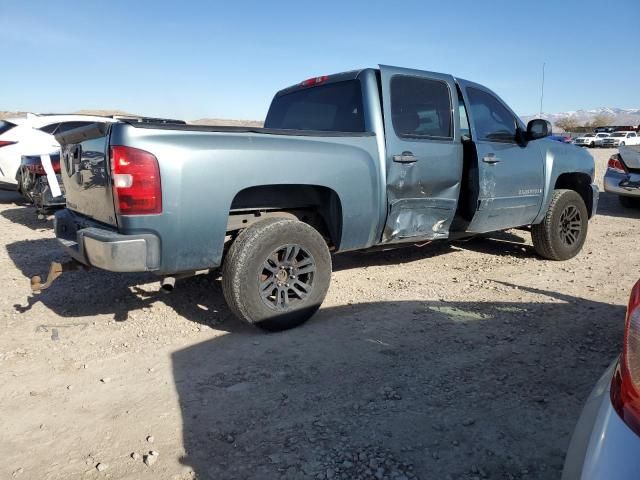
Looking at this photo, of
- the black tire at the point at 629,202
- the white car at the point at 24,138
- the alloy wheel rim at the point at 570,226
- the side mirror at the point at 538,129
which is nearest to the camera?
the side mirror at the point at 538,129

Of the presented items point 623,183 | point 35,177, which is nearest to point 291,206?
point 35,177

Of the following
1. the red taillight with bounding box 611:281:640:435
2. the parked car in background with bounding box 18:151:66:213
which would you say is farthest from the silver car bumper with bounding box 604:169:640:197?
the parked car in background with bounding box 18:151:66:213

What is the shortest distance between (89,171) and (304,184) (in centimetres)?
148

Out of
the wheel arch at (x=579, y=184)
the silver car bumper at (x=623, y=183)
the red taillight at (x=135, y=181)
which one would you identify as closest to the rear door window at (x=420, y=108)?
the red taillight at (x=135, y=181)

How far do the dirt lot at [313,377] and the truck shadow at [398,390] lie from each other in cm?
1

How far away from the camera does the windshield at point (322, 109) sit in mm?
4273

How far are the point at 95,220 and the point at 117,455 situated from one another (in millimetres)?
1734

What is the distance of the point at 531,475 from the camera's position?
217 centimetres

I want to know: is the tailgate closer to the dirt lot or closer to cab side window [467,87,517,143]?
the dirt lot

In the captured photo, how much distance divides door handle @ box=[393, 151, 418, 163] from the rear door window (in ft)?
0.55

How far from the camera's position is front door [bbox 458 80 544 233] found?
4820 millimetres

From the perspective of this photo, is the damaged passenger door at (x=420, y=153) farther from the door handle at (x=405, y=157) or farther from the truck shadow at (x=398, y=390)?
the truck shadow at (x=398, y=390)

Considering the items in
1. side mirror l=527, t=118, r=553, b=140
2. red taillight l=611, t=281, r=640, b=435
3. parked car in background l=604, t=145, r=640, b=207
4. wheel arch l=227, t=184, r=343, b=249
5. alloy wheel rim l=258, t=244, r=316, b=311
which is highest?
side mirror l=527, t=118, r=553, b=140

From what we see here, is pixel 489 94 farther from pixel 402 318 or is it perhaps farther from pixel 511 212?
pixel 402 318
